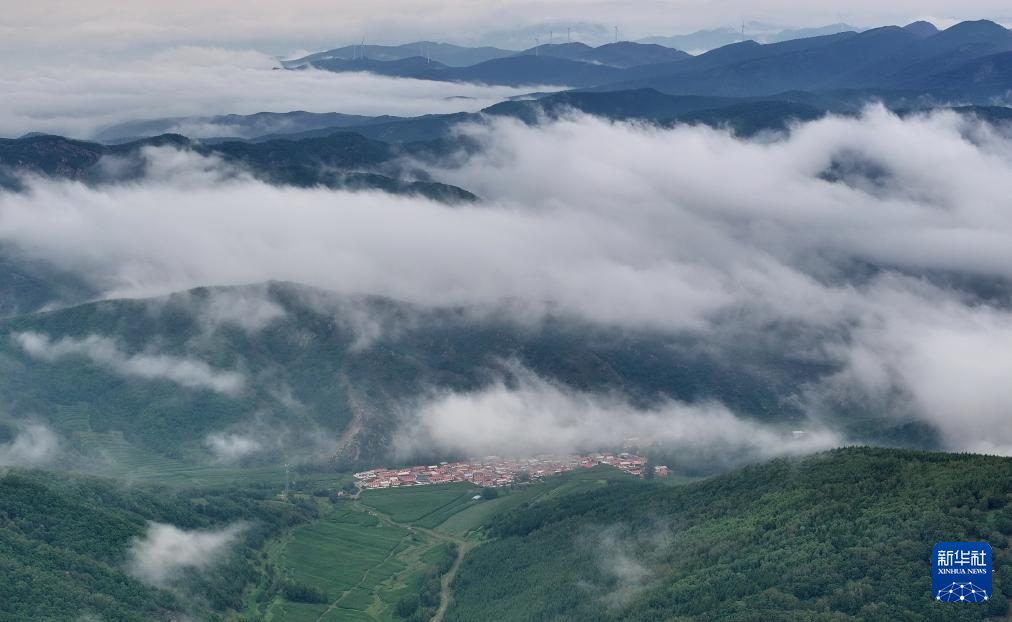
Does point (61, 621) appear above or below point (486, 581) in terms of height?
above

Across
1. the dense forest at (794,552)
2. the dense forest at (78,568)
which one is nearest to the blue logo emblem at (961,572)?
the dense forest at (794,552)

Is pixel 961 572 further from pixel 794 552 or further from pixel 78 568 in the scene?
pixel 78 568

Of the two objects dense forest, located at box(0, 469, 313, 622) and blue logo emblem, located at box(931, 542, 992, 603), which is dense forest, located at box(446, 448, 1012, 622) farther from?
dense forest, located at box(0, 469, 313, 622)

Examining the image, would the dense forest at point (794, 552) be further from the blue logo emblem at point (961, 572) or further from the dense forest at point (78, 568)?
the dense forest at point (78, 568)

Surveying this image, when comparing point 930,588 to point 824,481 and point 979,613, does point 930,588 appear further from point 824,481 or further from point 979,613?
point 824,481

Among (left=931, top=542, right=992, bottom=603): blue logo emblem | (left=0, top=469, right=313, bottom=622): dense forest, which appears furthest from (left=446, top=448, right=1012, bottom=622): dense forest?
(left=0, top=469, right=313, bottom=622): dense forest

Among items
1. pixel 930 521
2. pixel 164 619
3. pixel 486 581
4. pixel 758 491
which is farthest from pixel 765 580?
pixel 164 619
